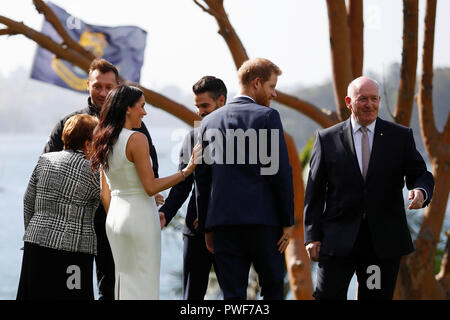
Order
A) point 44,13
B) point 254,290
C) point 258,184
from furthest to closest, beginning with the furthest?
point 254,290 → point 44,13 → point 258,184

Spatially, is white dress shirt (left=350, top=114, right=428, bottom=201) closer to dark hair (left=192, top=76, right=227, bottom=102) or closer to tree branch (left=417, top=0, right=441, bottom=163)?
dark hair (left=192, top=76, right=227, bottom=102)

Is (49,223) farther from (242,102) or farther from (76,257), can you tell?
(242,102)

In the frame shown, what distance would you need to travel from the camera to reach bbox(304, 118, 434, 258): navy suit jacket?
15.5ft

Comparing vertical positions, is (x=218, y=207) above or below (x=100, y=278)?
above

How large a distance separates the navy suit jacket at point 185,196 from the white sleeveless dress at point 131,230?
509mm

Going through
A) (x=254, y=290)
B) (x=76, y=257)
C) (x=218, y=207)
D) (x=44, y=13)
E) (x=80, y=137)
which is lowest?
(x=254, y=290)

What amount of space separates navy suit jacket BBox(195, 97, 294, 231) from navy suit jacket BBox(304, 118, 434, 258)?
367mm

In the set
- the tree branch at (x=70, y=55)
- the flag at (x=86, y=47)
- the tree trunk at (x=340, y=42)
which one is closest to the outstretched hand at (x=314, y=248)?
the tree branch at (x=70, y=55)

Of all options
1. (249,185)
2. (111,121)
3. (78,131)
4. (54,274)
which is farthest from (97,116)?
(249,185)

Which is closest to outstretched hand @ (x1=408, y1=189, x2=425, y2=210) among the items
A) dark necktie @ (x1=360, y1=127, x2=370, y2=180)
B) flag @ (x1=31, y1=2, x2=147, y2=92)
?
dark necktie @ (x1=360, y1=127, x2=370, y2=180)
